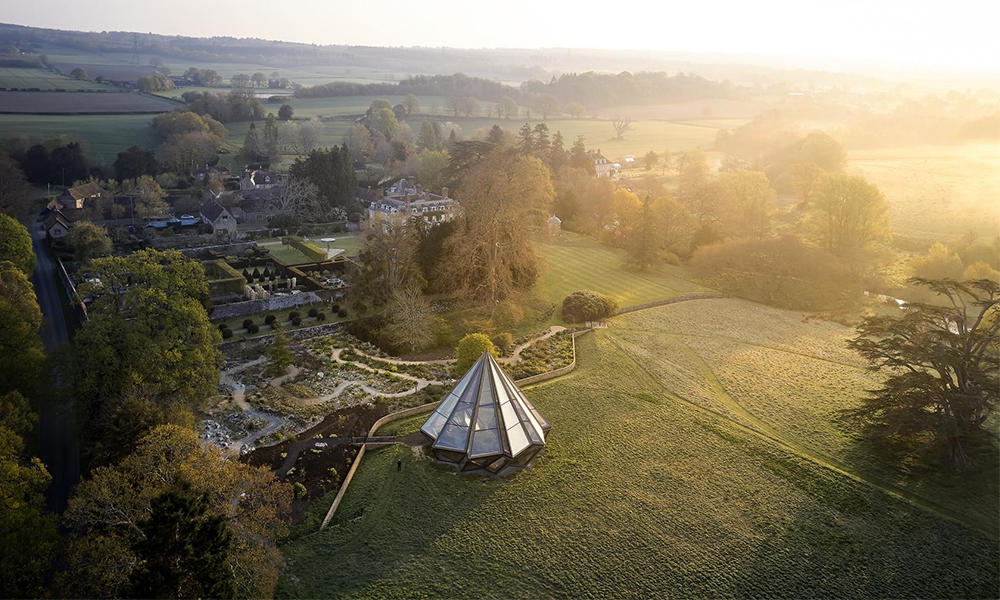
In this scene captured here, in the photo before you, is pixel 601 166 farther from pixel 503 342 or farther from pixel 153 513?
pixel 153 513

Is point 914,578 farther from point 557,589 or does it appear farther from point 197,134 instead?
point 197,134

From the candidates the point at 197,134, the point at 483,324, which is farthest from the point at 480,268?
the point at 197,134

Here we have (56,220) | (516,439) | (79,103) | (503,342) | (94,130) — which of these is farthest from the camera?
(79,103)

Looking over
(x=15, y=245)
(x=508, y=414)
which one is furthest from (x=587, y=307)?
(x=15, y=245)

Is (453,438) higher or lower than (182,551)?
lower

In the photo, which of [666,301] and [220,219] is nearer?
[666,301]

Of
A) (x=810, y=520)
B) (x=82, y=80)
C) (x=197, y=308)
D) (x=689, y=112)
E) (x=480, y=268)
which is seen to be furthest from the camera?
(x=689, y=112)

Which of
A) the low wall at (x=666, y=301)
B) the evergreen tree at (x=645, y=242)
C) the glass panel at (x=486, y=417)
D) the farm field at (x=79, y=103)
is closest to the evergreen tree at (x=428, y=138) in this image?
the farm field at (x=79, y=103)
